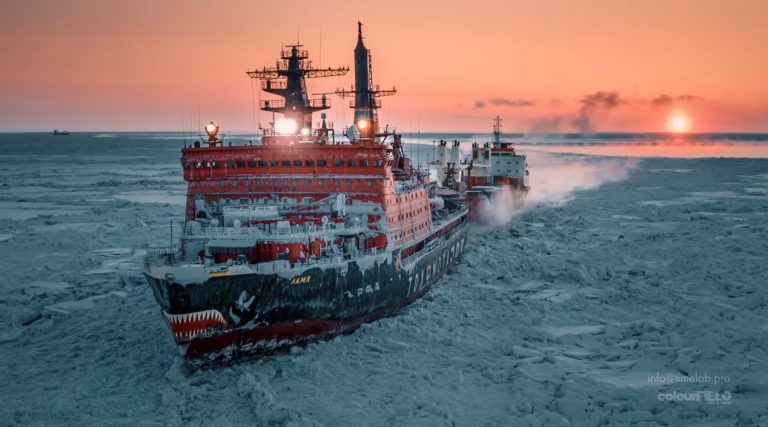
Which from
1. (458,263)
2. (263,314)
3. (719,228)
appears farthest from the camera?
(719,228)

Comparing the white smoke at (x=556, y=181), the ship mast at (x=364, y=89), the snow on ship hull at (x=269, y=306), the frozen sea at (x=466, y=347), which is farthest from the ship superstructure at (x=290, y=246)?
the white smoke at (x=556, y=181)

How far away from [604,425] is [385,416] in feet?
16.0

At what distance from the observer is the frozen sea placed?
13.5 m

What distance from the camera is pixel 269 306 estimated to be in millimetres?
15945

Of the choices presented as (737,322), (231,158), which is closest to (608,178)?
(737,322)

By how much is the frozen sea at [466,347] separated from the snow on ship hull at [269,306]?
508mm

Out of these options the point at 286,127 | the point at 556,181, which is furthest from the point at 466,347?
the point at 556,181

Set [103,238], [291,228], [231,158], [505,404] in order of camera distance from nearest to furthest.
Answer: [505,404] → [291,228] → [231,158] → [103,238]

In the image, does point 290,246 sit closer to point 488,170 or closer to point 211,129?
point 211,129

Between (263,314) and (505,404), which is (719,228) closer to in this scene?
(505,404)

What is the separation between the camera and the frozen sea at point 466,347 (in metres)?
13.5

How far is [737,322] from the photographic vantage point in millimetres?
18531

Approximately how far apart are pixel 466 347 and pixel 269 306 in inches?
239

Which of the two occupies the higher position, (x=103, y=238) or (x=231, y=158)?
(x=231, y=158)
